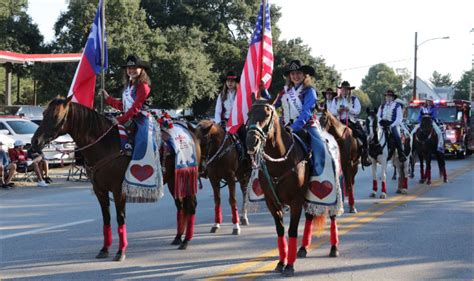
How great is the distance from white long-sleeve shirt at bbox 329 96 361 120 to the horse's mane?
6.46 m

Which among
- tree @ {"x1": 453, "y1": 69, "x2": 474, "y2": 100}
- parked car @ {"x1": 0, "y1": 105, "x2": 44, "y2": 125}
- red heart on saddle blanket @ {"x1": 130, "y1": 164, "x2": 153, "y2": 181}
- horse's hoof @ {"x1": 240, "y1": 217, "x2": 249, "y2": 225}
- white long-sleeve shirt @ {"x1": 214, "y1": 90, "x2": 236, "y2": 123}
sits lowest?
horse's hoof @ {"x1": 240, "y1": 217, "x2": 249, "y2": 225}

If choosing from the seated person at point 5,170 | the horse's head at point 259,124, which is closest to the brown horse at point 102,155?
the horse's head at point 259,124

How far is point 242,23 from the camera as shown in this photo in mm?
55719

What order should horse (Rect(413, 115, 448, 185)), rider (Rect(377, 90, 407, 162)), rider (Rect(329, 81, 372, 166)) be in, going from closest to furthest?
1. rider (Rect(329, 81, 372, 166))
2. rider (Rect(377, 90, 407, 162))
3. horse (Rect(413, 115, 448, 185))

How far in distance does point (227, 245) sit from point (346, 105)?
19.0ft

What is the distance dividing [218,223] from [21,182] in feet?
34.8

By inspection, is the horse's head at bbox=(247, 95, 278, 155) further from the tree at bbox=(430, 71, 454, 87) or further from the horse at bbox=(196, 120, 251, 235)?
the tree at bbox=(430, 71, 454, 87)

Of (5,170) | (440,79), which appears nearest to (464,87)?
(440,79)

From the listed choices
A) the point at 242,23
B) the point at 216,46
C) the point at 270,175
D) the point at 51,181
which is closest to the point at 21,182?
the point at 51,181

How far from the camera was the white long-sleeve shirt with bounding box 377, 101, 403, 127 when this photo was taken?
1530 centimetres

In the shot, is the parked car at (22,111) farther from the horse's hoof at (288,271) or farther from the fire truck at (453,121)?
the horse's hoof at (288,271)

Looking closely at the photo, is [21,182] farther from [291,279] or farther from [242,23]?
[242,23]

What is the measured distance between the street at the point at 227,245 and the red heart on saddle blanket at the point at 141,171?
1091mm

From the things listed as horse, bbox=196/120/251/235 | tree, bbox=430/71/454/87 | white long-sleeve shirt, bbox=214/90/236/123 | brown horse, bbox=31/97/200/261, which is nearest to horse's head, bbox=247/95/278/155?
brown horse, bbox=31/97/200/261
